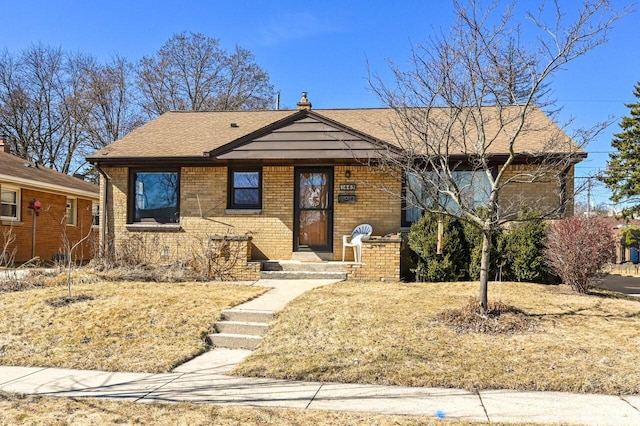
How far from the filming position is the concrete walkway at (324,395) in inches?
164

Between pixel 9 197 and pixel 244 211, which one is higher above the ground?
pixel 9 197

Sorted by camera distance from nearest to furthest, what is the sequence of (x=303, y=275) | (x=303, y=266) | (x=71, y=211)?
(x=303, y=275), (x=303, y=266), (x=71, y=211)

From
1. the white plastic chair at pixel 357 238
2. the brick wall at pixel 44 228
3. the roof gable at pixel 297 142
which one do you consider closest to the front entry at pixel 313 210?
the white plastic chair at pixel 357 238

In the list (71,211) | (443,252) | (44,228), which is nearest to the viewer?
(443,252)

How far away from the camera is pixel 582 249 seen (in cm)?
870

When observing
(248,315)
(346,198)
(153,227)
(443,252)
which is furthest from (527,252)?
(153,227)

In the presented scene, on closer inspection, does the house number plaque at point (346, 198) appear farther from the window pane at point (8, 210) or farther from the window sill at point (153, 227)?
the window pane at point (8, 210)

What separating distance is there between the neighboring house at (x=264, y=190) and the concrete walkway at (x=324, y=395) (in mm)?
6608

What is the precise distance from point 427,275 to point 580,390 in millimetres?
5661

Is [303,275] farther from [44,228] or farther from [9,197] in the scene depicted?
[44,228]

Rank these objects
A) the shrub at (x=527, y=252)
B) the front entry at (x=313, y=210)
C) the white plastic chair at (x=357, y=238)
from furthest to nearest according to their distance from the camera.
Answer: the front entry at (x=313, y=210), the white plastic chair at (x=357, y=238), the shrub at (x=527, y=252)

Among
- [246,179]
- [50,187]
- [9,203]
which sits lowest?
[9,203]

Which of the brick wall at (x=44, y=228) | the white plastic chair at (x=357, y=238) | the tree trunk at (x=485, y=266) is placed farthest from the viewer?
the brick wall at (x=44, y=228)

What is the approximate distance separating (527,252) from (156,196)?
9412 mm
